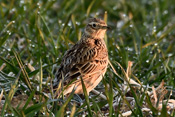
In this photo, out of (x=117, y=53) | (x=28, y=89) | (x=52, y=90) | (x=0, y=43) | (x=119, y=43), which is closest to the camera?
(x=52, y=90)

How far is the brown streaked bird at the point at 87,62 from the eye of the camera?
5062 millimetres

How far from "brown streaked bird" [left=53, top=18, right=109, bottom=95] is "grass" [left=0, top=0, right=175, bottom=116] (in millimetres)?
181

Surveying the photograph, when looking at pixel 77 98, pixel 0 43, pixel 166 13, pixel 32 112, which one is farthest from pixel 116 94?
pixel 166 13

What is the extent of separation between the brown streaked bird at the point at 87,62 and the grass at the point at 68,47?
18 centimetres

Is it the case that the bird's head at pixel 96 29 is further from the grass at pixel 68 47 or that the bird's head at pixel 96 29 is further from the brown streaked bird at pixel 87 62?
the grass at pixel 68 47

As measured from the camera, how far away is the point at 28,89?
16.6 feet

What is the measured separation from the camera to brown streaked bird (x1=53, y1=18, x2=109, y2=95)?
5.06 meters

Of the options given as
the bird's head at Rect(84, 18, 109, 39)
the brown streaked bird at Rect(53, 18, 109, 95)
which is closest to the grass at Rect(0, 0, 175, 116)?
the brown streaked bird at Rect(53, 18, 109, 95)

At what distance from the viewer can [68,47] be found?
21.3ft

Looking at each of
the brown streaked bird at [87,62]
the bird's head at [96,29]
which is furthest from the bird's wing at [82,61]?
the bird's head at [96,29]

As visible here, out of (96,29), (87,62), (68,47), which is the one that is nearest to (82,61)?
(87,62)

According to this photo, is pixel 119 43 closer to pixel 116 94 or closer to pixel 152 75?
pixel 152 75

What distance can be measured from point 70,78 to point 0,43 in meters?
1.46

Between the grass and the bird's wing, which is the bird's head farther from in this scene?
the grass
